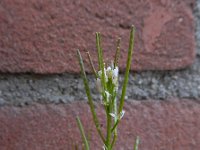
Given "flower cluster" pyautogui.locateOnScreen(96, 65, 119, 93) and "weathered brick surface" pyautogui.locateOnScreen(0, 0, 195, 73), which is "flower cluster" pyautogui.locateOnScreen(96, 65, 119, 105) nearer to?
"flower cluster" pyautogui.locateOnScreen(96, 65, 119, 93)

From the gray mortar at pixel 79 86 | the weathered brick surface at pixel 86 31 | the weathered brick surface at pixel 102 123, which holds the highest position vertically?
the weathered brick surface at pixel 86 31

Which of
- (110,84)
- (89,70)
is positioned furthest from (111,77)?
(89,70)

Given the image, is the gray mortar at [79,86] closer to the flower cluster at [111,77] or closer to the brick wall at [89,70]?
the brick wall at [89,70]

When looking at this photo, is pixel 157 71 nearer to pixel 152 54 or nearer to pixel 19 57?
pixel 152 54

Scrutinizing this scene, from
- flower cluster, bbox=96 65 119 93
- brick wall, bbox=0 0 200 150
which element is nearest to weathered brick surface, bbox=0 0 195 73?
brick wall, bbox=0 0 200 150

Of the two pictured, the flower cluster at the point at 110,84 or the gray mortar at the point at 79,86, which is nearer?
the flower cluster at the point at 110,84

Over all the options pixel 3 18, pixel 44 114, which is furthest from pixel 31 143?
pixel 3 18

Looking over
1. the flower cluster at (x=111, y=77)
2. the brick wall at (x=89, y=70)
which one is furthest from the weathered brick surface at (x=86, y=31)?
the flower cluster at (x=111, y=77)

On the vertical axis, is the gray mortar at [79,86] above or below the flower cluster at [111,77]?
below
